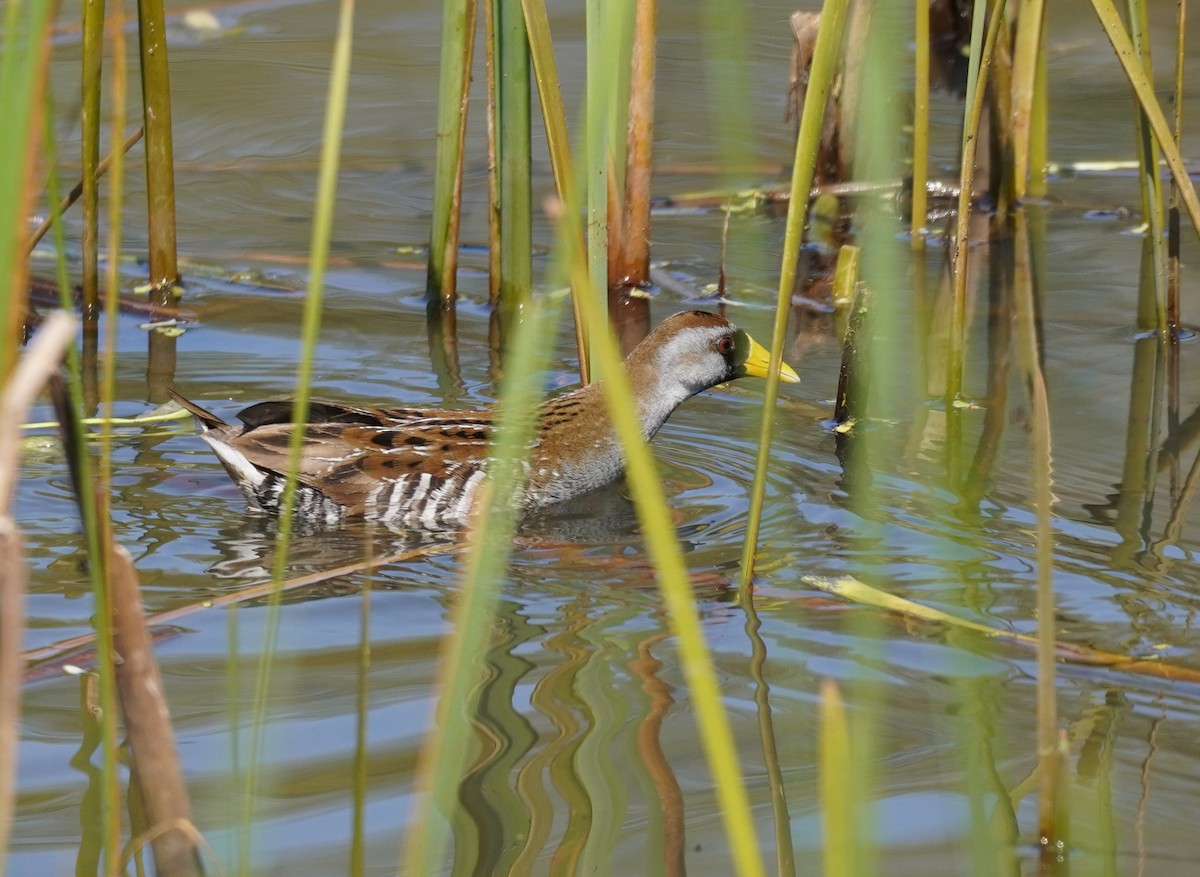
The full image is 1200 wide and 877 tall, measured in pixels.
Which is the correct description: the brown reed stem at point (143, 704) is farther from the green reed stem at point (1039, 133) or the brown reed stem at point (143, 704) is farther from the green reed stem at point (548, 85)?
the green reed stem at point (1039, 133)

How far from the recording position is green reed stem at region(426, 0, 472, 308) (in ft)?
16.9

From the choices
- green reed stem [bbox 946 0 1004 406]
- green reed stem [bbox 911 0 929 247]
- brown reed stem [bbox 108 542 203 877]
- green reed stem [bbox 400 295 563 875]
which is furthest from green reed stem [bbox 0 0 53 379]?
green reed stem [bbox 911 0 929 247]

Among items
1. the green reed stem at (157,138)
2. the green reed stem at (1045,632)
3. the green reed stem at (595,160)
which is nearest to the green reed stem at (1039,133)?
the green reed stem at (595,160)

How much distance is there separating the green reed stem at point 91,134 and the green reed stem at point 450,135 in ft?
3.57

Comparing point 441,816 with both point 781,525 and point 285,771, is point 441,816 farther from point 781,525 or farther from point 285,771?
point 781,525

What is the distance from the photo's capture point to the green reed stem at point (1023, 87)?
580 cm

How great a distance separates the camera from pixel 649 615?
3592 mm

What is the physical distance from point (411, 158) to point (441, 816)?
629 centimetres

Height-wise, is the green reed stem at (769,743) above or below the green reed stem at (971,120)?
below

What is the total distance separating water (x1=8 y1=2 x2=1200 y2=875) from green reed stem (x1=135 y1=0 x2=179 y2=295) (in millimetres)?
294

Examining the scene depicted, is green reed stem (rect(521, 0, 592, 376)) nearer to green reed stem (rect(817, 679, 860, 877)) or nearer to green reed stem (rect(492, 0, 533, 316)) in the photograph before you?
green reed stem (rect(492, 0, 533, 316))

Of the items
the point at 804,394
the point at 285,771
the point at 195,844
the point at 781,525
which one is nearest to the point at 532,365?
the point at 195,844

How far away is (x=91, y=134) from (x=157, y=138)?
564 mm

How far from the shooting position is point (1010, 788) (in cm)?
281
